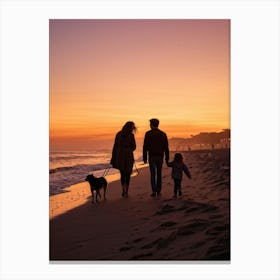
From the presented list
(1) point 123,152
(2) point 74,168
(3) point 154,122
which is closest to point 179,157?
(3) point 154,122

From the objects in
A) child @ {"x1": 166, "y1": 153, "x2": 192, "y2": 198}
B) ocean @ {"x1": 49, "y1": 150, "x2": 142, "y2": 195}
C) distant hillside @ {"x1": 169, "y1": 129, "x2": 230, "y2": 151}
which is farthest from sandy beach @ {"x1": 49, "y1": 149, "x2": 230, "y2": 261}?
ocean @ {"x1": 49, "y1": 150, "x2": 142, "y2": 195}

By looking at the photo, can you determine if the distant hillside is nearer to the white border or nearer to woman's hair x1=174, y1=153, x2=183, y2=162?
woman's hair x1=174, y1=153, x2=183, y2=162

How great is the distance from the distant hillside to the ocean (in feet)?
3.61

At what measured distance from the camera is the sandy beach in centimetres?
555

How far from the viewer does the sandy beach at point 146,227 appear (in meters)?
5.55

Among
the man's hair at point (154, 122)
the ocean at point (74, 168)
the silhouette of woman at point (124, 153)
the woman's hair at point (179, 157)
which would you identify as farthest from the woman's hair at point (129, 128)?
the woman's hair at point (179, 157)

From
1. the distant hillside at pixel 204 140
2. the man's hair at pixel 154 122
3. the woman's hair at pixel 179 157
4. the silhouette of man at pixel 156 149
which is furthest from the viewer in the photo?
the silhouette of man at pixel 156 149

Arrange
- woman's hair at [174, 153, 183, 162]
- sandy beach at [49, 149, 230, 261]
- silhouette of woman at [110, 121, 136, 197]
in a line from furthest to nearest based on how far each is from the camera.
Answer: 1. silhouette of woman at [110, 121, 136, 197]
2. woman's hair at [174, 153, 183, 162]
3. sandy beach at [49, 149, 230, 261]

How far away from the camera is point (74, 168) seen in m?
12.7

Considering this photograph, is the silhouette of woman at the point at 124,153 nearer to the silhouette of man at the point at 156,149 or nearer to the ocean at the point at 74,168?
the ocean at the point at 74,168
